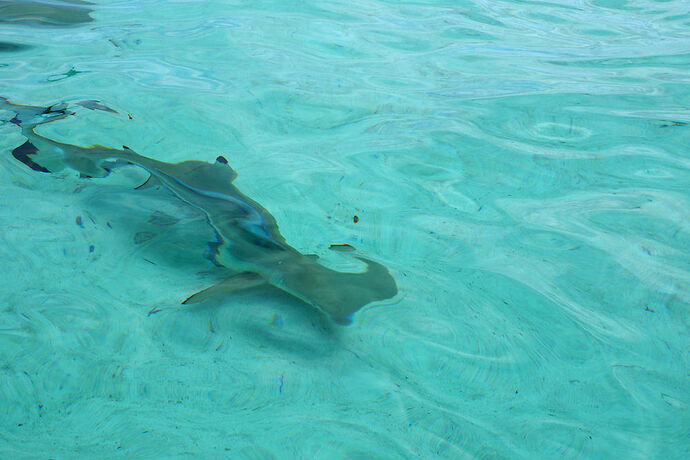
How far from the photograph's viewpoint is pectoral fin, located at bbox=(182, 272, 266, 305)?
5.40 ft

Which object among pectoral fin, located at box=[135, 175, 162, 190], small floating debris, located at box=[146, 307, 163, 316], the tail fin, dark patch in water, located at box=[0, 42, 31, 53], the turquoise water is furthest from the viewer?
dark patch in water, located at box=[0, 42, 31, 53]

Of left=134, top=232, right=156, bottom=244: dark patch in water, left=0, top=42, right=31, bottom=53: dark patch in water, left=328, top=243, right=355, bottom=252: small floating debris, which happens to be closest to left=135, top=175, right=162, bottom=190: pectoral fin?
left=134, top=232, right=156, bottom=244: dark patch in water

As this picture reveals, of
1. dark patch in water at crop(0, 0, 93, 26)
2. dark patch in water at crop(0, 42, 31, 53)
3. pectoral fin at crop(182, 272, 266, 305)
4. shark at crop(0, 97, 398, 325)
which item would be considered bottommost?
pectoral fin at crop(182, 272, 266, 305)

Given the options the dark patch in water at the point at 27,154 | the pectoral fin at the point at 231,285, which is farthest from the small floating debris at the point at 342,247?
the dark patch in water at the point at 27,154

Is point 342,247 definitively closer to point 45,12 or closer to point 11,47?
point 11,47

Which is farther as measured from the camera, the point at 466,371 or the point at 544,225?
the point at 544,225

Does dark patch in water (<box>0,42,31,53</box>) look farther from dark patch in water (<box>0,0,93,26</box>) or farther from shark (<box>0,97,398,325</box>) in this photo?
shark (<box>0,97,398,325</box>)

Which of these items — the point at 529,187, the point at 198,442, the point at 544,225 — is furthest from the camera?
the point at 529,187

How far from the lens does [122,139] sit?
2.57 metres

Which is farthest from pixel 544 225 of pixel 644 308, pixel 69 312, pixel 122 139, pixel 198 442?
pixel 122 139

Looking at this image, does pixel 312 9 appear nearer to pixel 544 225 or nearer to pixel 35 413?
pixel 544 225

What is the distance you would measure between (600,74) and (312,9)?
8.71ft

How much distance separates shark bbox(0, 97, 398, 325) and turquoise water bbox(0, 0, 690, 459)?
6cm

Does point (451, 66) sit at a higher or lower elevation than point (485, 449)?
higher
